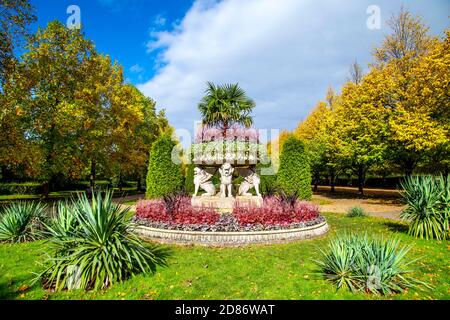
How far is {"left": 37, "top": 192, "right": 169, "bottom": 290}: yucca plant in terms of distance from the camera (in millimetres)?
4793

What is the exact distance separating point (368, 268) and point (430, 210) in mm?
5877

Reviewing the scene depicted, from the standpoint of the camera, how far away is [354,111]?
21.6 m

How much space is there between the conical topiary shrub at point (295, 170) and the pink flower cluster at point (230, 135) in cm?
678

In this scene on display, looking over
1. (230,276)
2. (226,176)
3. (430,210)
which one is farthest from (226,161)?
(430,210)

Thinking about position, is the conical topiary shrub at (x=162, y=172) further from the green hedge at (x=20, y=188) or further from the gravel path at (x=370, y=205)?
the green hedge at (x=20, y=188)

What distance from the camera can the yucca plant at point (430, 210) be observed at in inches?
333

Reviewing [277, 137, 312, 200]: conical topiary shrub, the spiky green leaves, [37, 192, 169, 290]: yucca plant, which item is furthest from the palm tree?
[37, 192, 169, 290]: yucca plant

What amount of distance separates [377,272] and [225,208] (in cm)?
675

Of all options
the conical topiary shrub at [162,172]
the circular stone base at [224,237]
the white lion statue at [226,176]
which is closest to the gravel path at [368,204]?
the conical topiary shrub at [162,172]

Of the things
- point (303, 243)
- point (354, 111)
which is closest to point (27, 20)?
point (303, 243)

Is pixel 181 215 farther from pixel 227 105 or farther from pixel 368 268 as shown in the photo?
pixel 227 105

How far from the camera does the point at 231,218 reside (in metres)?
8.74

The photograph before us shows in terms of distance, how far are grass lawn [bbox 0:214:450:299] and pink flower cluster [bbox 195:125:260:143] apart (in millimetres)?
5150
